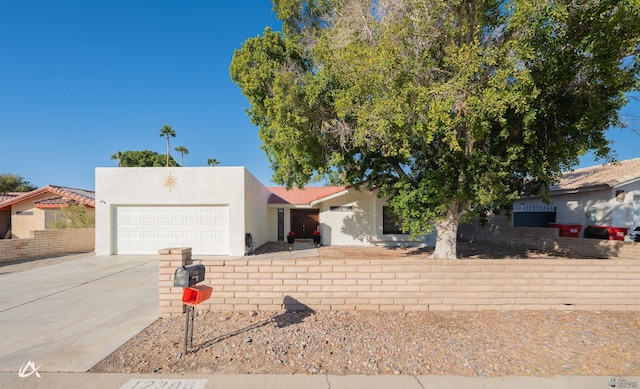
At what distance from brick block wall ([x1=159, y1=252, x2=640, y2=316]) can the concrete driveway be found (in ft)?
4.79

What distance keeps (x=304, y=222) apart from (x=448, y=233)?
11262 mm

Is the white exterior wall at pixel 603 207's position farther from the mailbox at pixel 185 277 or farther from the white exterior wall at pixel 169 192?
the mailbox at pixel 185 277

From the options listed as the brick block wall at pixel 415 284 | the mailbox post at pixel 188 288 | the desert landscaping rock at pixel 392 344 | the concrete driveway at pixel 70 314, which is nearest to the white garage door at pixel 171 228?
the concrete driveway at pixel 70 314

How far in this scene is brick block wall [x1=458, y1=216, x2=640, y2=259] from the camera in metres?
10.5

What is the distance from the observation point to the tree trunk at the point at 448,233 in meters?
9.55

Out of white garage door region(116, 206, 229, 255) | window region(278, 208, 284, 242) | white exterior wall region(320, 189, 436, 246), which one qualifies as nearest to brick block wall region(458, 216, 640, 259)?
white exterior wall region(320, 189, 436, 246)

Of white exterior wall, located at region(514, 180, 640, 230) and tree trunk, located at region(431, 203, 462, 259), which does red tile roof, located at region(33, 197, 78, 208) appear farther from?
white exterior wall, located at region(514, 180, 640, 230)

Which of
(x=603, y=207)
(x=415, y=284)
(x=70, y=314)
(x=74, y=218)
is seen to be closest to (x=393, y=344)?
(x=415, y=284)

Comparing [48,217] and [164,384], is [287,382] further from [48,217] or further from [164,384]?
[48,217]

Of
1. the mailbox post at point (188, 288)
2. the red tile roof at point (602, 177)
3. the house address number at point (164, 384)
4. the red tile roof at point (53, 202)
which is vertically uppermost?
the red tile roof at point (602, 177)

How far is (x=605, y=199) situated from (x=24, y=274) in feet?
80.5

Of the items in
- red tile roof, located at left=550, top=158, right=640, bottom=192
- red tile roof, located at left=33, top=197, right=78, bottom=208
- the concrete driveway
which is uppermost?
red tile roof, located at left=550, top=158, right=640, bottom=192

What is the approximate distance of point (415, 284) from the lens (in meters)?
5.30

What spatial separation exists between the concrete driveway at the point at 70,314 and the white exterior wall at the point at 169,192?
3675mm
